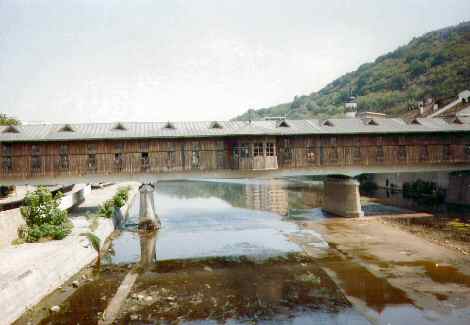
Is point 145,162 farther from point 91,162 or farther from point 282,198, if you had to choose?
point 282,198

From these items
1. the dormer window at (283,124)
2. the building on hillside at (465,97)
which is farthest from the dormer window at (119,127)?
the building on hillside at (465,97)

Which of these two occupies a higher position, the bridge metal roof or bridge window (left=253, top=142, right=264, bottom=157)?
the bridge metal roof

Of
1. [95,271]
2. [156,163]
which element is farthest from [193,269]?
[156,163]

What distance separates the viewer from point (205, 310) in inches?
563

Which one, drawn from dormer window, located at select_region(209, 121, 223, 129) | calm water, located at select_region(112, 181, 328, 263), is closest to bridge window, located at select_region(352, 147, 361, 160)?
calm water, located at select_region(112, 181, 328, 263)

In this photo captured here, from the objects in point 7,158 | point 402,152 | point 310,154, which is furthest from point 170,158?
point 402,152

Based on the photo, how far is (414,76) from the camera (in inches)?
4016

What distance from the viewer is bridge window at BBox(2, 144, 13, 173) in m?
27.7

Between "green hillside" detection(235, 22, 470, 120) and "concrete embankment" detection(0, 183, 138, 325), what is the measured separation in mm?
51975

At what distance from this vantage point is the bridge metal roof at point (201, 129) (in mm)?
28484

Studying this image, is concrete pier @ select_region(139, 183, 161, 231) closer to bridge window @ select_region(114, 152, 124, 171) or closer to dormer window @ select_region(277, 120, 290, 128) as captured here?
bridge window @ select_region(114, 152, 124, 171)

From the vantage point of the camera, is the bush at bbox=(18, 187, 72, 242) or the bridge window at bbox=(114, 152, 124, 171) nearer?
the bush at bbox=(18, 187, 72, 242)

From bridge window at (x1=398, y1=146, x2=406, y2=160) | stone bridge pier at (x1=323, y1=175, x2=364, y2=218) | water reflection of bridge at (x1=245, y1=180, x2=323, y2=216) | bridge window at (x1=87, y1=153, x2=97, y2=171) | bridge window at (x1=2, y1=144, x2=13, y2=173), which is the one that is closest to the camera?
bridge window at (x1=2, y1=144, x2=13, y2=173)

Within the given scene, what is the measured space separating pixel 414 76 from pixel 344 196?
8379cm
